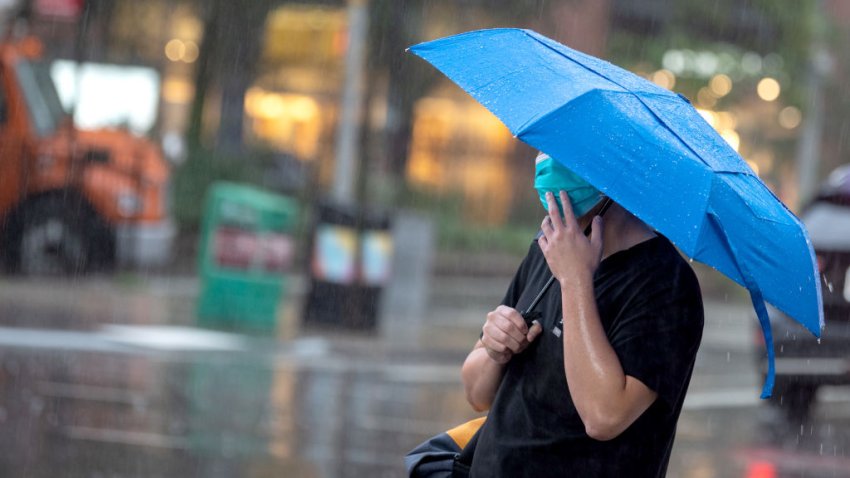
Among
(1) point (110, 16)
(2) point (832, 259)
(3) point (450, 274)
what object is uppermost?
(1) point (110, 16)

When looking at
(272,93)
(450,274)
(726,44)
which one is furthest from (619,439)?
(272,93)

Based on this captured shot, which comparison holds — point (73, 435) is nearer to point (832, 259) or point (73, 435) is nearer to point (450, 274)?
point (832, 259)

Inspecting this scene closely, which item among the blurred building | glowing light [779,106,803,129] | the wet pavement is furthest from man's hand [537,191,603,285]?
glowing light [779,106,803,129]

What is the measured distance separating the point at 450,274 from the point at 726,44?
9178 mm

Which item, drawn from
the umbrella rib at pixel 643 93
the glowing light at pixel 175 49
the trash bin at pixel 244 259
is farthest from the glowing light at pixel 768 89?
the umbrella rib at pixel 643 93

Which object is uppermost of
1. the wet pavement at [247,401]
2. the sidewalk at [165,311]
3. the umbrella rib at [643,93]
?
the umbrella rib at [643,93]

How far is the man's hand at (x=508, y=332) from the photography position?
9.90 feet

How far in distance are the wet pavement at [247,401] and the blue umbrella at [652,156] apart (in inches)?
200

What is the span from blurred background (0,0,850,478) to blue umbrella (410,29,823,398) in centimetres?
34

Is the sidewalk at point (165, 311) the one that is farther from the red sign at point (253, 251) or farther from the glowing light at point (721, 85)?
the glowing light at point (721, 85)

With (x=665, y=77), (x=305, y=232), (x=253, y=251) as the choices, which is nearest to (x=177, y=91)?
(x=665, y=77)

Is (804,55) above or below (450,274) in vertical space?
above

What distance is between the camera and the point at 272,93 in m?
33.8

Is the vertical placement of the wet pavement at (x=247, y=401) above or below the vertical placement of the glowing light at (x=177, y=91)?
below
